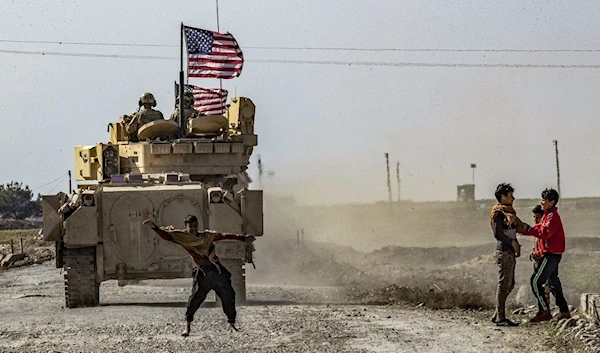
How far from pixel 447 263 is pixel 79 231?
753 inches

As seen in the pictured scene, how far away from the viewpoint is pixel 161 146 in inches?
794

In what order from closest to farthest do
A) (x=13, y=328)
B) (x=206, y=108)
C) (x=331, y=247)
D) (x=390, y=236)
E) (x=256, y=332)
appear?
(x=256, y=332)
(x=13, y=328)
(x=206, y=108)
(x=331, y=247)
(x=390, y=236)

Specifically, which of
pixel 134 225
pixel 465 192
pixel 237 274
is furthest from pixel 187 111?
pixel 465 192

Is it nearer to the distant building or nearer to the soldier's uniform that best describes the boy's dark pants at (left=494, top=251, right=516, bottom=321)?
the soldier's uniform

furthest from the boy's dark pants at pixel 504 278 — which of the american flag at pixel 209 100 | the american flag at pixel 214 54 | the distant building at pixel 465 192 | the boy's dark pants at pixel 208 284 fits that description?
the distant building at pixel 465 192

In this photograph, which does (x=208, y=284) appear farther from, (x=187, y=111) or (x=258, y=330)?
(x=187, y=111)

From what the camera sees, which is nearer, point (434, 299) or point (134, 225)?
point (434, 299)

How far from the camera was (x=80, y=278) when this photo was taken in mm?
17375

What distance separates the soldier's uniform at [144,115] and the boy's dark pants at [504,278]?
9.11 metres

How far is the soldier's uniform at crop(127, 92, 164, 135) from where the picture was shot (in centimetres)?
2114

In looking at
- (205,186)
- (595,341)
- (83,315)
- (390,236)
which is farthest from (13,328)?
(390,236)

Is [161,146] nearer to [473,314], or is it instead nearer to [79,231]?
[79,231]

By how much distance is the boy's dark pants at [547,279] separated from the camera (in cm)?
1388

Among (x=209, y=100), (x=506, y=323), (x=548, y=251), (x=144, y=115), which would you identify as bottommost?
(x=506, y=323)
